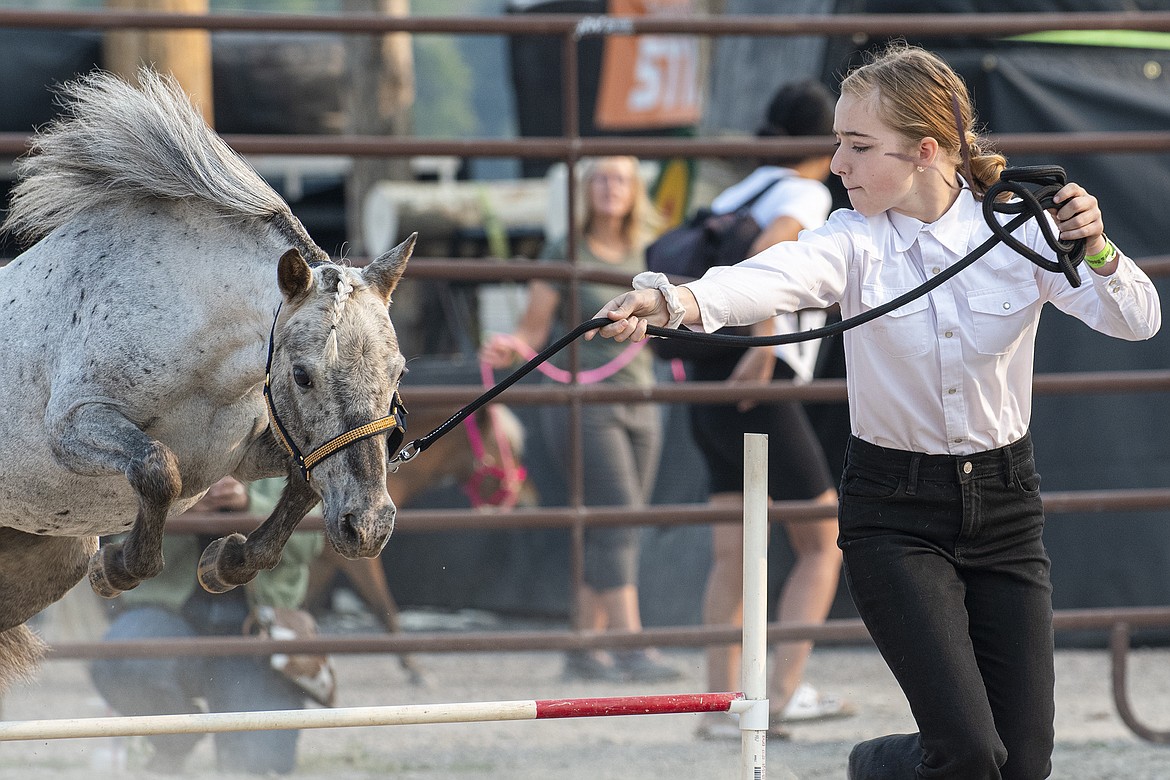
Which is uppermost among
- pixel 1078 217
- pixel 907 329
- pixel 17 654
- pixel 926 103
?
pixel 926 103

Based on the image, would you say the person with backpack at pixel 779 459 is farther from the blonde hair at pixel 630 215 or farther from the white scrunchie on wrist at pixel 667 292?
the white scrunchie on wrist at pixel 667 292

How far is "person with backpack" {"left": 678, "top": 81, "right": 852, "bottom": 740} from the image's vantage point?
4402 mm

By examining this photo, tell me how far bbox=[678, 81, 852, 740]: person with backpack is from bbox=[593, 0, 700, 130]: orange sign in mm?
3477

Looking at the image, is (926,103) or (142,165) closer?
(926,103)

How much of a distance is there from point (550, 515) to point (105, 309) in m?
1.96

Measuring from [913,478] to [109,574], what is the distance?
4.84 feet

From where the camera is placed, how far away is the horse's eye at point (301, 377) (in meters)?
2.38

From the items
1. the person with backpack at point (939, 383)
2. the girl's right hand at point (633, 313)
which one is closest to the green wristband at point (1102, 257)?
the person with backpack at point (939, 383)

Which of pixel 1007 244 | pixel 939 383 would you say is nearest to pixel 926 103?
pixel 1007 244

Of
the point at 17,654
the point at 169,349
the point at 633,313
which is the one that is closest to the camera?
the point at 633,313

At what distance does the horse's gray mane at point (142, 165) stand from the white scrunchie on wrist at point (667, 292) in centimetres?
71

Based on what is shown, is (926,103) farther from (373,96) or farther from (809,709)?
(373,96)

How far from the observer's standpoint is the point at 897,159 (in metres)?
2.44

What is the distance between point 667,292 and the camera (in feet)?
7.32
